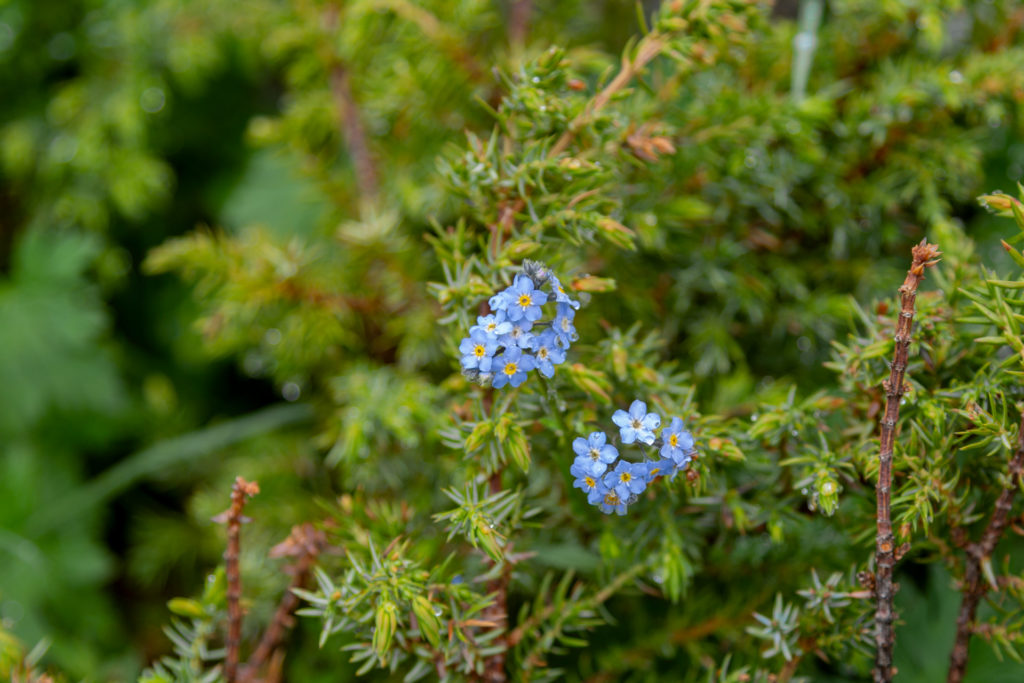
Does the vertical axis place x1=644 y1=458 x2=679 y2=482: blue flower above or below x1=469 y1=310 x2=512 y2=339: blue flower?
above

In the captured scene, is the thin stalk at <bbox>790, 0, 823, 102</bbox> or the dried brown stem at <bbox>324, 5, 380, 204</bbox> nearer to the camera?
the thin stalk at <bbox>790, 0, 823, 102</bbox>

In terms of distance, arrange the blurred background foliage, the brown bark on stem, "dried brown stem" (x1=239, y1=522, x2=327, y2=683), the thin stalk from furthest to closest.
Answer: the thin stalk → the blurred background foliage → "dried brown stem" (x1=239, y1=522, x2=327, y2=683) → the brown bark on stem

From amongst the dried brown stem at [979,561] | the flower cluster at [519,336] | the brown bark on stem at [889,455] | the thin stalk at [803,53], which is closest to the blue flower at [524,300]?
the flower cluster at [519,336]

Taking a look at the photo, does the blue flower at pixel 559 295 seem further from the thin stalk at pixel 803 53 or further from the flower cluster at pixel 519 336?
the thin stalk at pixel 803 53

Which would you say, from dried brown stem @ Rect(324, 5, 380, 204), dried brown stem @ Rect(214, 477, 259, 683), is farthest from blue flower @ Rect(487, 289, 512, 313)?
dried brown stem @ Rect(324, 5, 380, 204)

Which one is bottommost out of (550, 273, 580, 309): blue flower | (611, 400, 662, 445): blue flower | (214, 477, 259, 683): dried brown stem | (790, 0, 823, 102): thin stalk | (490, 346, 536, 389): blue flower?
(214, 477, 259, 683): dried brown stem

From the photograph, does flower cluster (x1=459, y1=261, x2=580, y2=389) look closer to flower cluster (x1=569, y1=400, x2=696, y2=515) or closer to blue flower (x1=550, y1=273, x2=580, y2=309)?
blue flower (x1=550, y1=273, x2=580, y2=309)

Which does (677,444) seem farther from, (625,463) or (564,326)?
(564,326)

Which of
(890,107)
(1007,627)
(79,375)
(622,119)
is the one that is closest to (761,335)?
(890,107)
